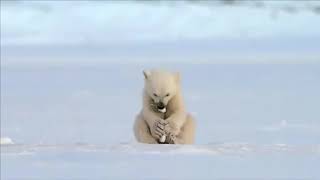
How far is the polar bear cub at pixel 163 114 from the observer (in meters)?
4.25

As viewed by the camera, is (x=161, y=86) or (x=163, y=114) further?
(x=163, y=114)

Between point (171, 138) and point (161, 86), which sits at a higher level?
point (161, 86)

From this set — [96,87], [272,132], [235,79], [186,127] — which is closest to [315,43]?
[235,79]

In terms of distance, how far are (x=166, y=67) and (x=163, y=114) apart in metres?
3.69

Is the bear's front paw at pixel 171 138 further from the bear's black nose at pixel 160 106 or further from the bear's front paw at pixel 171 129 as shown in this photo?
the bear's black nose at pixel 160 106

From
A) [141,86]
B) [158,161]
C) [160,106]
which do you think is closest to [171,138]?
[160,106]

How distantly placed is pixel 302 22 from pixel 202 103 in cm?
404

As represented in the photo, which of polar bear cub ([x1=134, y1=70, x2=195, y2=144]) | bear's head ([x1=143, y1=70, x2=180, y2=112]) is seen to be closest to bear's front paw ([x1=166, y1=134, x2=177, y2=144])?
polar bear cub ([x1=134, y1=70, x2=195, y2=144])

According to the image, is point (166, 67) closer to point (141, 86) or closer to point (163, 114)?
point (141, 86)

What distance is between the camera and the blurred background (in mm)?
5527

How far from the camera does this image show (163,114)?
4.34m

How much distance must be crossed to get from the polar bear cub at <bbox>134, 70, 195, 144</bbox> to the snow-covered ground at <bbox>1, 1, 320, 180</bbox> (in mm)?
282

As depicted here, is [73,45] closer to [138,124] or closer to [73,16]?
[73,16]

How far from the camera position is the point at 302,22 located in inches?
406
